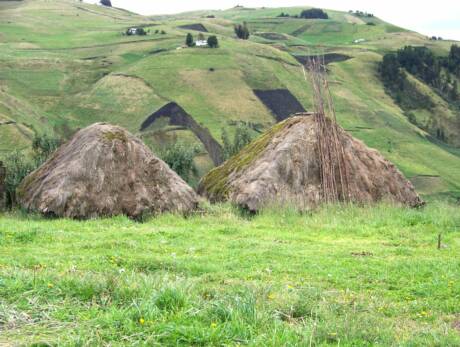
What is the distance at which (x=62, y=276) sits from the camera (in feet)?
22.2

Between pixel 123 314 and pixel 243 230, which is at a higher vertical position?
pixel 123 314

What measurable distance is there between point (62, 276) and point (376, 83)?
438 ft

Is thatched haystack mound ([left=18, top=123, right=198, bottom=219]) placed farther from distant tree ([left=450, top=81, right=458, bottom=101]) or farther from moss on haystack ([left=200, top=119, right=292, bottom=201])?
distant tree ([left=450, top=81, right=458, bottom=101])

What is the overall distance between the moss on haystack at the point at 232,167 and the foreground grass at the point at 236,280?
11.8 feet

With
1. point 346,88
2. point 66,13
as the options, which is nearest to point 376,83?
point 346,88

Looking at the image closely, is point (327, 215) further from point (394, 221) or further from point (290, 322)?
point (290, 322)

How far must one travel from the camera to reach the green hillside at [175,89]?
90438 mm

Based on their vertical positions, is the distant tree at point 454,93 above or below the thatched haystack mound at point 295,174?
below

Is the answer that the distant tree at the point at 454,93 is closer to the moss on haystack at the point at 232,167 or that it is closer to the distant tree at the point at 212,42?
the distant tree at the point at 212,42

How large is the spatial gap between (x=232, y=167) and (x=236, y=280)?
11612 mm

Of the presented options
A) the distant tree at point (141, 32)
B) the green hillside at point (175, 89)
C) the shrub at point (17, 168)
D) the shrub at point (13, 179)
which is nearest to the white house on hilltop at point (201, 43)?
the green hillside at point (175, 89)

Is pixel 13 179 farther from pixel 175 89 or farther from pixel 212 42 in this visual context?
pixel 212 42

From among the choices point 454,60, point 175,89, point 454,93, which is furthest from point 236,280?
point 454,60

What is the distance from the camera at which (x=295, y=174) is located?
58.4 ft
